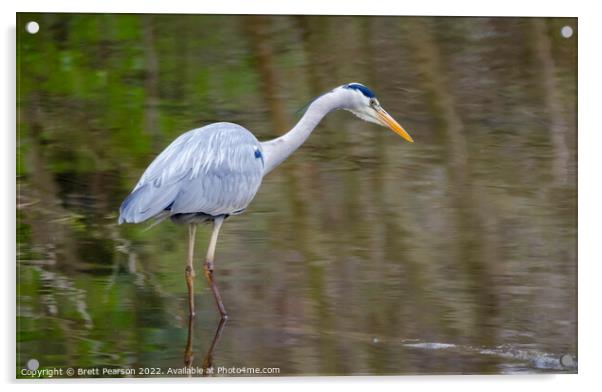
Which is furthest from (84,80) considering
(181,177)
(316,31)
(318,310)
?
(318,310)

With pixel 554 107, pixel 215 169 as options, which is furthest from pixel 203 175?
pixel 554 107

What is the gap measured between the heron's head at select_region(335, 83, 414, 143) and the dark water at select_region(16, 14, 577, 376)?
3 centimetres

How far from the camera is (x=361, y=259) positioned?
4422 mm

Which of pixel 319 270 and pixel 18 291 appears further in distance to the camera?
pixel 319 270

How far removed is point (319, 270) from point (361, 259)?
0.44 ft

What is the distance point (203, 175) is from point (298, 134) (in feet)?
1.08

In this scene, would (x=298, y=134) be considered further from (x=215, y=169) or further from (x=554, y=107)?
(x=554, y=107)

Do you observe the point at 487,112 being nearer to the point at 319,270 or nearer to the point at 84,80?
the point at 319,270

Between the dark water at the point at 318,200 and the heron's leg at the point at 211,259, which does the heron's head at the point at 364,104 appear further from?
the heron's leg at the point at 211,259

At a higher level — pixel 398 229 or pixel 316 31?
pixel 316 31

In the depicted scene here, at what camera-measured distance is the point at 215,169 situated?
4293 millimetres

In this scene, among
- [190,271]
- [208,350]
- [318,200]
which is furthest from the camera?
[318,200]

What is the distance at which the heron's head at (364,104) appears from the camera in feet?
14.4

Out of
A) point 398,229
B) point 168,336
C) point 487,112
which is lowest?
point 168,336
